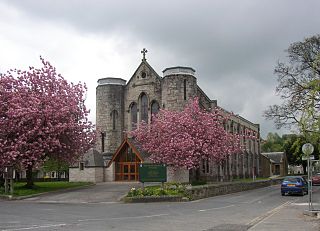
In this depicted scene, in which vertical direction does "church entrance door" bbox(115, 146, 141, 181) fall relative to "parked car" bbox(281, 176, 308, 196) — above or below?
above

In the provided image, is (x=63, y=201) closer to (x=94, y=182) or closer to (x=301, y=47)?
(x=94, y=182)

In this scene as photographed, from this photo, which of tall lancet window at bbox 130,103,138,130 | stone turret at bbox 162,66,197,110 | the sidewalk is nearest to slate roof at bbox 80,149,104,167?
tall lancet window at bbox 130,103,138,130

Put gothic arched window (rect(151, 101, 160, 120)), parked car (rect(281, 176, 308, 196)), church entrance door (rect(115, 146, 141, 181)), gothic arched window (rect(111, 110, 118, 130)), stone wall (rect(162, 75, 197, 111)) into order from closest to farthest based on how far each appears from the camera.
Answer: parked car (rect(281, 176, 308, 196)) < church entrance door (rect(115, 146, 141, 181)) < stone wall (rect(162, 75, 197, 111)) < gothic arched window (rect(151, 101, 160, 120)) < gothic arched window (rect(111, 110, 118, 130))

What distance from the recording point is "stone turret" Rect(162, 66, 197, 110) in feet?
157

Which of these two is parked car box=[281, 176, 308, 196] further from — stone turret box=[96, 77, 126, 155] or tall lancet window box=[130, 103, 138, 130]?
stone turret box=[96, 77, 126, 155]

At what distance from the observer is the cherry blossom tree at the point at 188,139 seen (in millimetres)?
37375

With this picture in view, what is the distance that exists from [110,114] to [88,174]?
9.48m

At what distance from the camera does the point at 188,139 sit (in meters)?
37.3

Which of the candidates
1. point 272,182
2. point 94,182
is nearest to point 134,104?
point 94,182

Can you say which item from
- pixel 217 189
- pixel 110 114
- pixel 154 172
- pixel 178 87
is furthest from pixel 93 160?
pixel 154 172

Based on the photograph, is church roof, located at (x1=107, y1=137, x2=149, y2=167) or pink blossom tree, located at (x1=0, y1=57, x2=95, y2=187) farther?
church roof, located at (x1=107, y1=137, x2=149, y2=167)

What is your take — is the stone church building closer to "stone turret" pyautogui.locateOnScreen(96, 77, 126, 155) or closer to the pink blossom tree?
"stone turret" pyautogui.locateOnScreen(96, 77, 126, 155)

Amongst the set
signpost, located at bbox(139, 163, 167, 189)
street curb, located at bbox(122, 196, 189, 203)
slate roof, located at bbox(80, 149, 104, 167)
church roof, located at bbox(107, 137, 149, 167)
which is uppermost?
church roof, located at bbox(107, 137, 149, 167)

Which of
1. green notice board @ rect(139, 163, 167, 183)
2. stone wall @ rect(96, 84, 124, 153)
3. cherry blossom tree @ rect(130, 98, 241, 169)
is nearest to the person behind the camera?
green notice board @ rect(139, 163, 167, 183)
